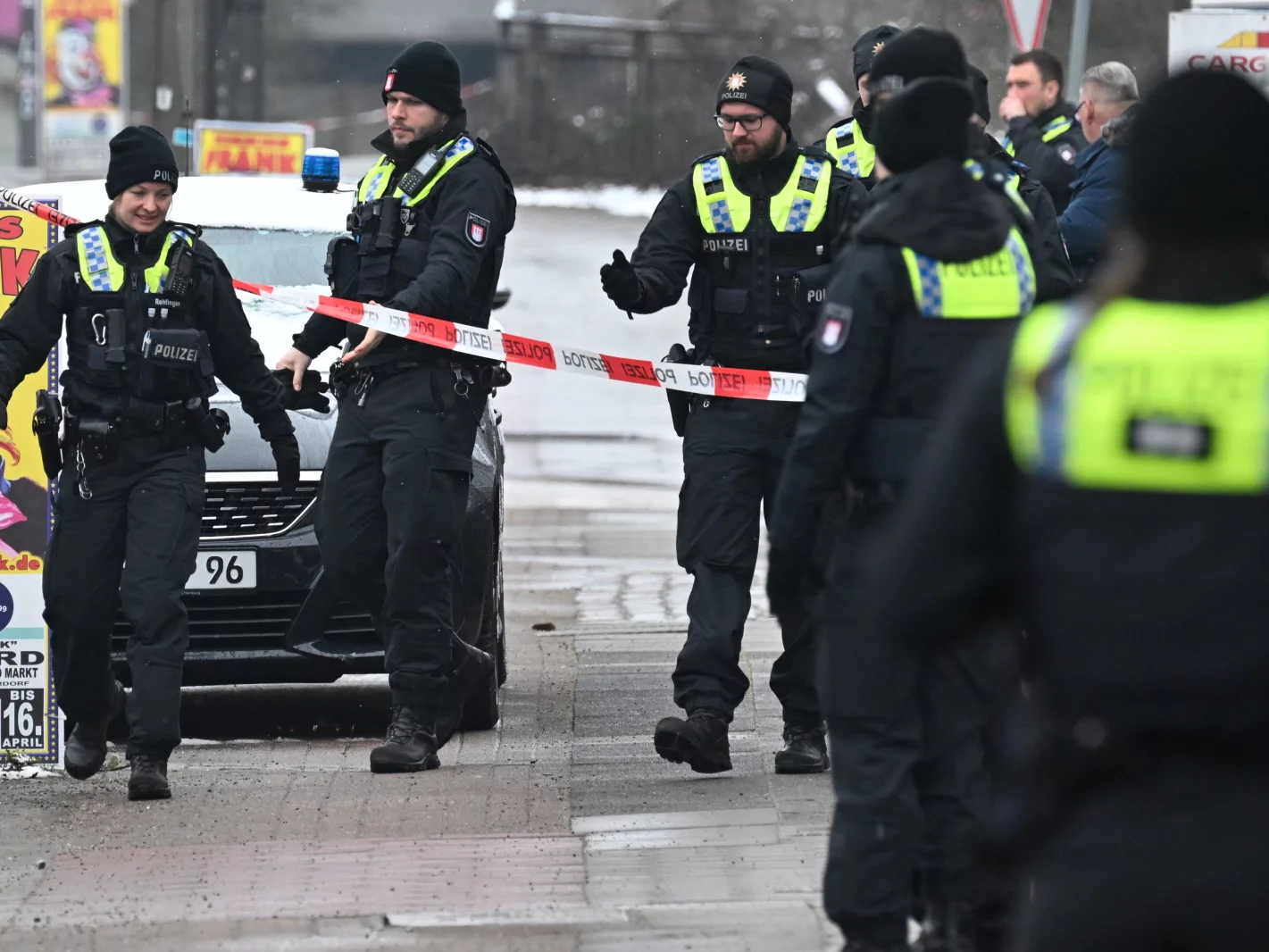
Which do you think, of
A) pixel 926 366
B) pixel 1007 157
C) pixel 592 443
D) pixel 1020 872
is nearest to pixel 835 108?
pixel 592 443

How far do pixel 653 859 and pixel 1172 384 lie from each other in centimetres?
332

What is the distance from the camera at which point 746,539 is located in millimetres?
6605

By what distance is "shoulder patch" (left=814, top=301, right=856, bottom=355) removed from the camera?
4.43 metres

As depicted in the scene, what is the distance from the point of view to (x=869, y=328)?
4445mm

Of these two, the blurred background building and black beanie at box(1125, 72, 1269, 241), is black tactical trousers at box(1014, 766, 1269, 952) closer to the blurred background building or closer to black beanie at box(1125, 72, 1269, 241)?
black beanie at box(1125, 72, 1269, 241)

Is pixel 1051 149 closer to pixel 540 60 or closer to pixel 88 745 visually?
pixel 88 745

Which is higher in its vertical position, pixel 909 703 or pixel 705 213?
pixel 705 213

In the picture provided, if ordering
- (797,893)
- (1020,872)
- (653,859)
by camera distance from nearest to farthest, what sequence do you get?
(1020,872) → (797,893) → (653,859)

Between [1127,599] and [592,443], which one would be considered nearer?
[1127,599]

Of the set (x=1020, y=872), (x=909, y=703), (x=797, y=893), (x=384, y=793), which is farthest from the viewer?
(x=384, y=793)

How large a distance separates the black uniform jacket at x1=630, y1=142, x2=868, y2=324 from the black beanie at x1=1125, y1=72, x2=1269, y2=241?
4.08 meters

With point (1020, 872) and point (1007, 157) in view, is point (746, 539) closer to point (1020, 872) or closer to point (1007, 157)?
point (1007, 157)

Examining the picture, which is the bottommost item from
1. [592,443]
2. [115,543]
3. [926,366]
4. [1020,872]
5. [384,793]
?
[592,443]

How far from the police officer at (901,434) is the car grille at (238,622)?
9.40 feet
